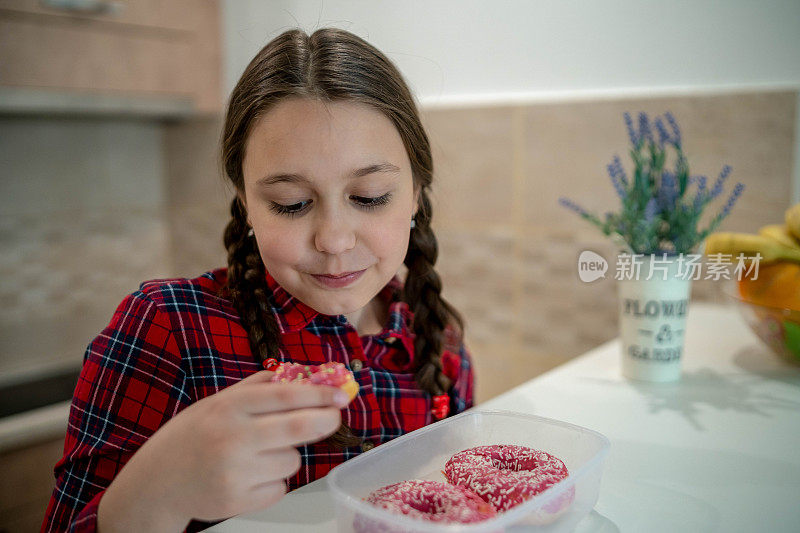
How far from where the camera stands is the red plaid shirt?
69 centimetres

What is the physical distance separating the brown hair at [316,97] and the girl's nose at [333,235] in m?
0.13

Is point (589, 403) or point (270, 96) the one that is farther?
point (589, 403)

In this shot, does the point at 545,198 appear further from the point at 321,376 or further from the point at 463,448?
the point at 321,376

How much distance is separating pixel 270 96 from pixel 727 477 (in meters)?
0.61

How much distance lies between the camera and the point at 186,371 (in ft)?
2.52

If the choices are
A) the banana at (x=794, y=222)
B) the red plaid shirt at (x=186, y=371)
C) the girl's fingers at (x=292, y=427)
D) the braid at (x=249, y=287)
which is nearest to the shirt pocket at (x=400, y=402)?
the red plaid shirt at (x=186, y=371)

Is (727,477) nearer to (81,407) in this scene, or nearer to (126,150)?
(81,407)

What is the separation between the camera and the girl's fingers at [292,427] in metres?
0.48

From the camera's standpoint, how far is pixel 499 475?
1.83ft

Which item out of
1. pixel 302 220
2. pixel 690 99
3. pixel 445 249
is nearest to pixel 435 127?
pixel 445 249

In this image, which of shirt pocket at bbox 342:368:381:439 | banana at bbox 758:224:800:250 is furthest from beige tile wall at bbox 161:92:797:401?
→ shirt pocket at bbox 342:368:381:439

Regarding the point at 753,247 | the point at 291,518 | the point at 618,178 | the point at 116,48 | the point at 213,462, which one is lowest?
the point at 291,518

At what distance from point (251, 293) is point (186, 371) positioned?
121mm

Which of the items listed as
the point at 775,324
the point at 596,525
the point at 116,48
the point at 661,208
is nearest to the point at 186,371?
the point at 596,525
